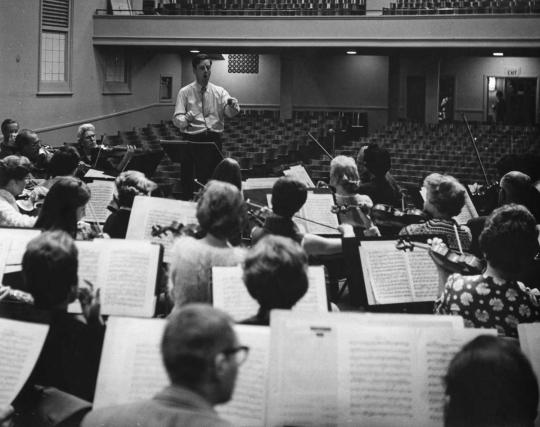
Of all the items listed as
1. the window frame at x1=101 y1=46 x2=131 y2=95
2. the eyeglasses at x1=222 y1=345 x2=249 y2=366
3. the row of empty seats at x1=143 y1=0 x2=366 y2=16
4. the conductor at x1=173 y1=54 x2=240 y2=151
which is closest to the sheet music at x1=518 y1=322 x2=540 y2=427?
the eyeglasses at x1=222 y1=345 x2=249 y2=366

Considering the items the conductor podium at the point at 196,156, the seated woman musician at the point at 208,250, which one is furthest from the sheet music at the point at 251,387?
the conductor podium at the point at 196,156

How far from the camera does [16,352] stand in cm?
207

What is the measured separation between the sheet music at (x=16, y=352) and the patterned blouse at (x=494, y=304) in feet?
4.83

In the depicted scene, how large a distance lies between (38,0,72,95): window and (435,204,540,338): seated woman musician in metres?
11.9

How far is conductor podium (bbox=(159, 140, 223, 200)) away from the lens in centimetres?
629

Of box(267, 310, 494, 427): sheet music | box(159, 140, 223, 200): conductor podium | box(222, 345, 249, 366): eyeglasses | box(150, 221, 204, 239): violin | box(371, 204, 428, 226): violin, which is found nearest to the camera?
box(222, 345, 249, 366): eyeglasses

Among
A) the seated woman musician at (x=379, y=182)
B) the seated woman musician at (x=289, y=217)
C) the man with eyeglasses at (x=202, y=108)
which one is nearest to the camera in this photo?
the seated woman musician at (x=289, y=217)

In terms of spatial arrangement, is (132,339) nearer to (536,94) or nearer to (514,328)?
(514,328)

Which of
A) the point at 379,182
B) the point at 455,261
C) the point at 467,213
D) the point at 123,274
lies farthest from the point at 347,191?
the point at 123,274

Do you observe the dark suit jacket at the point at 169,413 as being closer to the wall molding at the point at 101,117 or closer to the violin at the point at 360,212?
the violin at the point at 360,212

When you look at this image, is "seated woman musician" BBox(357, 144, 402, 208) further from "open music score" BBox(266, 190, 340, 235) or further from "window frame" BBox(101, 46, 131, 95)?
"window frame" BBox(101, 46, 131, 95)

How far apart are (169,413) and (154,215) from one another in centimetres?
233

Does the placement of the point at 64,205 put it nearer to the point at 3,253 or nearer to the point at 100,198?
the point at 3,253

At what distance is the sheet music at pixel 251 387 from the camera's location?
190 cm
